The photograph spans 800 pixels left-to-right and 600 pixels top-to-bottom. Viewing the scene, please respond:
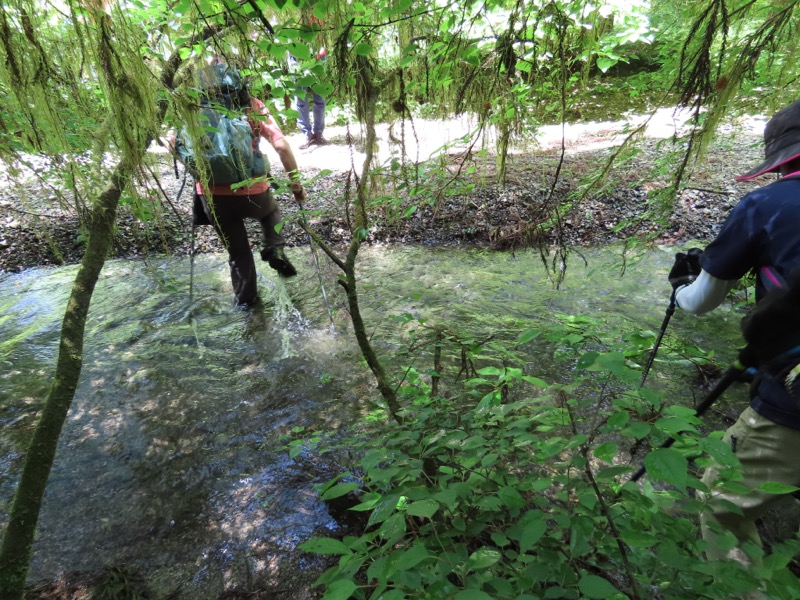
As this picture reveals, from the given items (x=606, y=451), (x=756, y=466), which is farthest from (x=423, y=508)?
(x=756, y=466)

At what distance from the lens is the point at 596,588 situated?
1137mm

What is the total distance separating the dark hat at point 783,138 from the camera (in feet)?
5.77

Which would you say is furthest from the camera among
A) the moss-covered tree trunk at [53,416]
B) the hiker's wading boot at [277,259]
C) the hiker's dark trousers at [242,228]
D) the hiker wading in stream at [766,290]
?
the hiker's wading boot at [277,259]

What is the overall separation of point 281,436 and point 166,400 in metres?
1.61

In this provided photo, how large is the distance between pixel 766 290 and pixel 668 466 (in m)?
1.14

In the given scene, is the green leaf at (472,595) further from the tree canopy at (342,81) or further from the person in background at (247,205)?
the person in background at (247,205)

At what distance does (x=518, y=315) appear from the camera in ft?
17.5

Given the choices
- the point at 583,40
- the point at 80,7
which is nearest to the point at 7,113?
the point at 80,7

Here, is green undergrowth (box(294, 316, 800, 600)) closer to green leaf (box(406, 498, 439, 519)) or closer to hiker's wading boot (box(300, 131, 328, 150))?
green leaf (box(406, 498, 439, 519))

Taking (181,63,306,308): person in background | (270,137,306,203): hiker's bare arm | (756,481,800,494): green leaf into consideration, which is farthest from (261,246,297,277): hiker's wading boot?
(756,481,800,494): green leaf

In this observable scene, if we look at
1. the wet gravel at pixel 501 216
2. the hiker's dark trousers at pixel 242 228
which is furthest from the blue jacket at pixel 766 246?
the wet gravel at pixel 501 216

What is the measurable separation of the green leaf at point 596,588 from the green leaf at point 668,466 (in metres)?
0.34

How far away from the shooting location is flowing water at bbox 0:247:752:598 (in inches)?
111

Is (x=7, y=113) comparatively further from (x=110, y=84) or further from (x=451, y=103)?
(x=451, y=103)
